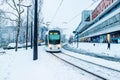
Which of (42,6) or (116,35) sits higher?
(42,6)

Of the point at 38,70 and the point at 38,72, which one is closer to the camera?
the point at 38,72

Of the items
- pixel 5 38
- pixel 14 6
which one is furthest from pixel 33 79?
pixel 5 38

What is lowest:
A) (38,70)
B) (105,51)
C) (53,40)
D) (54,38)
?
(105,51)

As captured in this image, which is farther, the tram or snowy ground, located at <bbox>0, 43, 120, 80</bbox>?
the tram

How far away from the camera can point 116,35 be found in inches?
2111

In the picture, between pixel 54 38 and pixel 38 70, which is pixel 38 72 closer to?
pixel 38 70

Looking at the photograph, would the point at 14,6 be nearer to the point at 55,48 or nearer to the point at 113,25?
the point at 55,48

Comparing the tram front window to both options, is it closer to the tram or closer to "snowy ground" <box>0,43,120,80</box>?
the tram

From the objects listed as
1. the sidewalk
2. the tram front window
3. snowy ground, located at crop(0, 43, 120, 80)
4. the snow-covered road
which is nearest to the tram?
the tram front window

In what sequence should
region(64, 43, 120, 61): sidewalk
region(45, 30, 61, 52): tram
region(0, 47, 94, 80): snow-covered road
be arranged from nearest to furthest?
region(0, 47, 94, 80): snow-covered road, region(64, 43, 120, 61): sidewalk, region(45, 30, 61, 52): tram

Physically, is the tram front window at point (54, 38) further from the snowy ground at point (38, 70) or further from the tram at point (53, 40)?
the snowy ground at point (38, 70)

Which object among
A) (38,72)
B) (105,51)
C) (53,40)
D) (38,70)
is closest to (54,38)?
(53,40)

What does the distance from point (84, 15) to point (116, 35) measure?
131521 mm

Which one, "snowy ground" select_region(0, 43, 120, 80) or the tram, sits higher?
the tram
